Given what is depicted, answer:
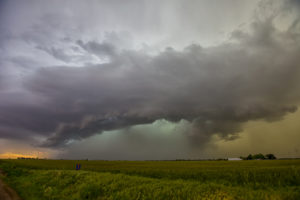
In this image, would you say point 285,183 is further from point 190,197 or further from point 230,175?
point 190,197

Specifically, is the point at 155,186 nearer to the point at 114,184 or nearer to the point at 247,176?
the point at 114,184

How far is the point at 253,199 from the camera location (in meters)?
13.9

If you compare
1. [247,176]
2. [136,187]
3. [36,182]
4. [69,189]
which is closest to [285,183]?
[247,176]

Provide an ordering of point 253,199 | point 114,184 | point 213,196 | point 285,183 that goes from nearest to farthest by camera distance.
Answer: point 253,199
point 213,196
point 114,184
point 285,183

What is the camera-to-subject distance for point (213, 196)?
49.2ft

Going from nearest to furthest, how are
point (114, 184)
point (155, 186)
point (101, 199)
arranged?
point (101, 199) < point (155, 186) < point (114, 184)

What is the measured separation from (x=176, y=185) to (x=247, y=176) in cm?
1323

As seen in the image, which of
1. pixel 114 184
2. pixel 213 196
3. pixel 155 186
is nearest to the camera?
pixel 213 196

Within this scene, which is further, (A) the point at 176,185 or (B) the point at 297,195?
(A) the point at 176,185

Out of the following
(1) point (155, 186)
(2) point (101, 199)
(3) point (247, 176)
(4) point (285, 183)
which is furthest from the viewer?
(3) point (247, 176)

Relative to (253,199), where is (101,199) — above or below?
below

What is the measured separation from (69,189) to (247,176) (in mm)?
23456

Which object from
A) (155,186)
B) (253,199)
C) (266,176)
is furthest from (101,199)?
(266,176)

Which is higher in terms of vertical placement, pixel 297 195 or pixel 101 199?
pixel 297 195
